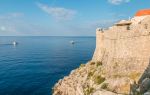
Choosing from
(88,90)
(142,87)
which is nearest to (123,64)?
(88,90)

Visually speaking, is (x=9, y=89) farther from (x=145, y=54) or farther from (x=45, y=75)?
(x=145, y=54)

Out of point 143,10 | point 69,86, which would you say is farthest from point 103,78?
point 143,10

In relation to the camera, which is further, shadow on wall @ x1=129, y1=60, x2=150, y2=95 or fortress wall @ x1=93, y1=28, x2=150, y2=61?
fortress wall @ x1=93, y1=28, x2=150, y2=61

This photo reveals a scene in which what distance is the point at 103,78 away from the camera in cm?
3559

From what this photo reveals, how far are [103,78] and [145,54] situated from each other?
8.45 metres

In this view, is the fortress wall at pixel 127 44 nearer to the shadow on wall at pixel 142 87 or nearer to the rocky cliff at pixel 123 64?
the rocky cliff at pixel 123 64

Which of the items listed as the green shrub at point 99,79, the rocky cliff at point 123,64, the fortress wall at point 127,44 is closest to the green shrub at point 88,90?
the rocky cliff at point 123,64

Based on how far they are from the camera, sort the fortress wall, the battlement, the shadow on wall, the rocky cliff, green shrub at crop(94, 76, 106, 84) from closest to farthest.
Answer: the shadow on wall → the rocky cliff → the battlement → the fortress wall → green shrub at crop(94, 76, 106, 84)

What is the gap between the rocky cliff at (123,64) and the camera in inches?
1147

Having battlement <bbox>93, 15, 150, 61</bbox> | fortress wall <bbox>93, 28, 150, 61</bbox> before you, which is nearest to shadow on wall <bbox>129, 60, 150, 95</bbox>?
fortress wall <bbox>93, 28, 150, 61</bbox>

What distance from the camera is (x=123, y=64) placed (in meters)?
33.6

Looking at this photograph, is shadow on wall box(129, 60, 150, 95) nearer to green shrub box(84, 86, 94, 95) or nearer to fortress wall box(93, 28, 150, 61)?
fortress wall box(93, 28, 150, 61)

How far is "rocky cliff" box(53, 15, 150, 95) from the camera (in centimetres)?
2913

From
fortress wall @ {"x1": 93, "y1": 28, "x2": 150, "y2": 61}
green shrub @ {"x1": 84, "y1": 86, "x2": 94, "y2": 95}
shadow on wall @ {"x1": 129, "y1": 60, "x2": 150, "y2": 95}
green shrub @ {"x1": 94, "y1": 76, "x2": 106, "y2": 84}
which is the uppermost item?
fortress wall @ {"x1": 93, "y1": 28, "x2": 150, "y2": 61}
